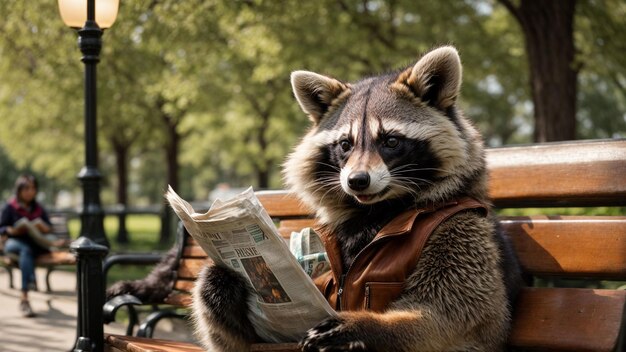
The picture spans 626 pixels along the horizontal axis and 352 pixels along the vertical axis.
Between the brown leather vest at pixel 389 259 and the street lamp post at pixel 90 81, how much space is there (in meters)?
3.06

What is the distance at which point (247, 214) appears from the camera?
271 cm

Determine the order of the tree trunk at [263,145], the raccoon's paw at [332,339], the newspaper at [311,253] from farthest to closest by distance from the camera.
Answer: the tree trunk at [263,145] < the newspaper at [311,253] < the raccoon's paw at [332,339]

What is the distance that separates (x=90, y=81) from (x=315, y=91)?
2.61 meters

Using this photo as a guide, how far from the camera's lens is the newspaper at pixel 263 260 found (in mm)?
2725

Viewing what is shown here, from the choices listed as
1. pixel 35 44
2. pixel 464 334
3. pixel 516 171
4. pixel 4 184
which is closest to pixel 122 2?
pixel 35 44

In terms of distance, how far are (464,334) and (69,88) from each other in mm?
17951

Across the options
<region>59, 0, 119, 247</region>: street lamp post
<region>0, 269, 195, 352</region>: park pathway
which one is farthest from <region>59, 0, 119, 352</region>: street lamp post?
<region>0, 269, 195, 352</region>: park pathway

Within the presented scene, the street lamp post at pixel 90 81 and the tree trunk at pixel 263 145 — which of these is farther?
the tree trunk at pixel 263 145

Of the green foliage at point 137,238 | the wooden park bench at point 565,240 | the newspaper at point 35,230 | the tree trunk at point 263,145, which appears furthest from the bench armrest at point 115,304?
the tree trunk at point 263,145

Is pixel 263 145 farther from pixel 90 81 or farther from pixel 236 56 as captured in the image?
pixel 90 81

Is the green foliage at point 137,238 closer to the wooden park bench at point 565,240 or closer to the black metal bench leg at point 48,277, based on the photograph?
the black metal bench leg at point 48,277

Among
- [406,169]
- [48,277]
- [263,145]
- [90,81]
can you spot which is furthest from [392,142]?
[263,145]

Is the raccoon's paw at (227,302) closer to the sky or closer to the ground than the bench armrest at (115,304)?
closer to the sky

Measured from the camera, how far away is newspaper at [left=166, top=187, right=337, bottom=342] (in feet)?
8.94
